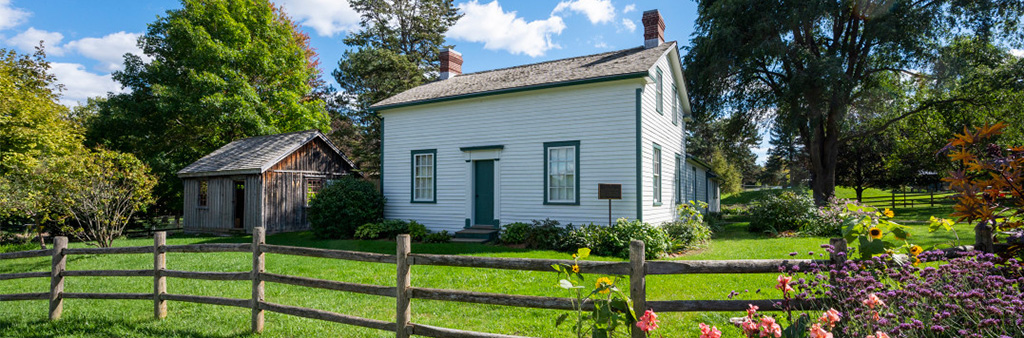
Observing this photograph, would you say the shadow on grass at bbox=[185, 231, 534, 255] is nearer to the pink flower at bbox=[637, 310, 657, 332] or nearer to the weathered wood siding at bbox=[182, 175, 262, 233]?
the weathered wood siding at bbox=[182, 175, 262, 233]

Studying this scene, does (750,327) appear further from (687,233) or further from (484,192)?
(484,192)

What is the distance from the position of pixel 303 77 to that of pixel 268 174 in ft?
37.7

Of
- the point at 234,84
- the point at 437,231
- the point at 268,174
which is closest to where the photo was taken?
the point at 437,231

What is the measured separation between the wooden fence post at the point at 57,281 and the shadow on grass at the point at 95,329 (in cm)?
17

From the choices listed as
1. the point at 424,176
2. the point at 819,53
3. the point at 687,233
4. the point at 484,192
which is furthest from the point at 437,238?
the point at 819,53

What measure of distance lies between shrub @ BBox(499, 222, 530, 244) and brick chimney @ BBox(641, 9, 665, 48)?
6.88 meters

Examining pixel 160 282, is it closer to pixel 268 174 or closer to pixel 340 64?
pixel 268 174

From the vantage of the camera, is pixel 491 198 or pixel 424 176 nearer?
pixel 491 198

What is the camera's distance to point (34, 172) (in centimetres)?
1374

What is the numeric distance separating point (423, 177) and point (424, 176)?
0.17ft

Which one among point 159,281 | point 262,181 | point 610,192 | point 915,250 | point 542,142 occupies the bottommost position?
point 159,281

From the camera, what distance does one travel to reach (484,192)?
46.5ft

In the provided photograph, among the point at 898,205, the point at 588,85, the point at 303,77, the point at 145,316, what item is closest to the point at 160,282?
the point at 145,316

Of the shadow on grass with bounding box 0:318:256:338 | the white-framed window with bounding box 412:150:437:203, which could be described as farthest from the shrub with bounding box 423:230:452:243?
the shadow on grass with bounding box 0:318:256:338
